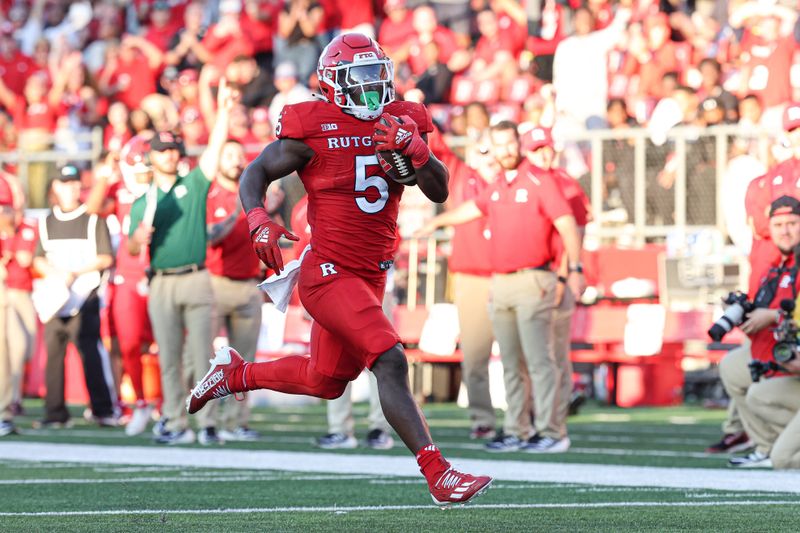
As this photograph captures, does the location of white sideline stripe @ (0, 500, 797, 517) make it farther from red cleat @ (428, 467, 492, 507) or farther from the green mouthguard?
the green mouthguard

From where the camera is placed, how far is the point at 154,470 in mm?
9211

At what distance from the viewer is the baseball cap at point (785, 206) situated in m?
9.30

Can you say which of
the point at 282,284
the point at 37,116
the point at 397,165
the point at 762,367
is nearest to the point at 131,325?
the point at 762,367

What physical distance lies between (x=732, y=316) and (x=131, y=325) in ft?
17.8

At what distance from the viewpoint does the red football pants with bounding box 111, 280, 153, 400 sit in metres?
12.6

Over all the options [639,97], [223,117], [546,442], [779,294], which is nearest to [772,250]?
[779,294]

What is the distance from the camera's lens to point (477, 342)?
39.6 ft

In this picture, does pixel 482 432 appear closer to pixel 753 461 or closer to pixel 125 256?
pixel 753 461

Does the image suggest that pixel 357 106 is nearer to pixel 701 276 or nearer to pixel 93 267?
pixel 93 267

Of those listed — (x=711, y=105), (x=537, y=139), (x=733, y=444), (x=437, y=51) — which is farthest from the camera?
(x=437, y=51)

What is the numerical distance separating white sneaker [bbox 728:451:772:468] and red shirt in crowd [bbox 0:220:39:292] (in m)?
6.16

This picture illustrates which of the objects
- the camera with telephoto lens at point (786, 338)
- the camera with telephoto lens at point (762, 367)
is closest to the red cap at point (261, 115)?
the camera with telephoto lens at point (762, 367)

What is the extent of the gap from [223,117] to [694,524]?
5.25 metres

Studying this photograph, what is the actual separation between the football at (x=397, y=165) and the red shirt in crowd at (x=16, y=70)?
16697mm
